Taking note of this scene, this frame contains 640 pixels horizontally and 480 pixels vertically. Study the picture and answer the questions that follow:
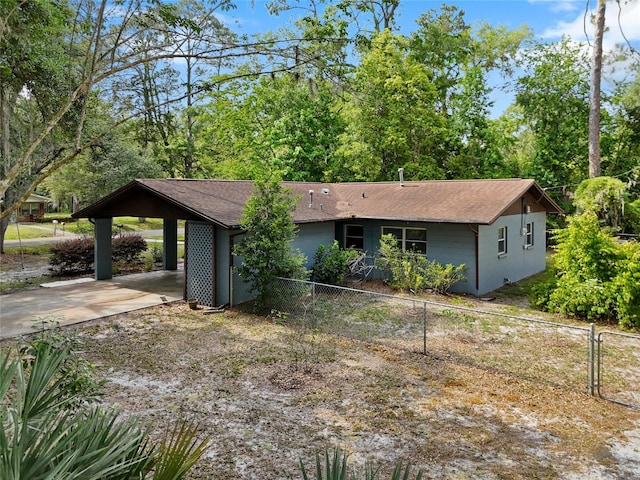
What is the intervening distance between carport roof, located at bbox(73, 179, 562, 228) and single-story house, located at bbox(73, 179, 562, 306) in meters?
0.04

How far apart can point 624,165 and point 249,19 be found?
2578 centimetres

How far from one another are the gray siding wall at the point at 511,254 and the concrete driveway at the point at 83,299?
9.42 m

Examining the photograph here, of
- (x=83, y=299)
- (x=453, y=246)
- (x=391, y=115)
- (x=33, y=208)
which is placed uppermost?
(x=391, y=115)

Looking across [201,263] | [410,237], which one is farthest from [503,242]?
[201,263]

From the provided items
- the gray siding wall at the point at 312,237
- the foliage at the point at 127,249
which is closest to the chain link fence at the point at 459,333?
the gray siding wall at the point at 312,237

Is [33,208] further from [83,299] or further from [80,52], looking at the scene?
[83,299]

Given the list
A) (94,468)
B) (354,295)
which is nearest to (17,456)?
(94,468)

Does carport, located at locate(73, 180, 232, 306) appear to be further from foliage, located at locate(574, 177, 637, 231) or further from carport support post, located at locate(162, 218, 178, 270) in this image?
foliage, located at locate(574, 177, 637, 231)

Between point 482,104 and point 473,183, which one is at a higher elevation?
point 482,104

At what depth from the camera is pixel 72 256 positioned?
16.5 meters

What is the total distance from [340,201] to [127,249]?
916 cm

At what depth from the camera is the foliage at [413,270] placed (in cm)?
1380

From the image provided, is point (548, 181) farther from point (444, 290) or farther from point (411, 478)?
point (411, 478)

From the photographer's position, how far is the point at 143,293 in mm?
13562
